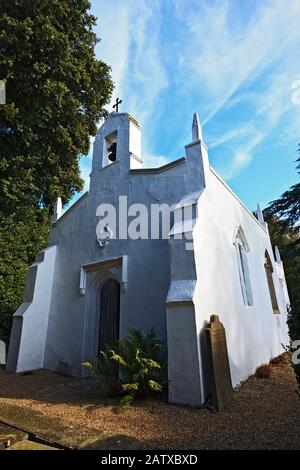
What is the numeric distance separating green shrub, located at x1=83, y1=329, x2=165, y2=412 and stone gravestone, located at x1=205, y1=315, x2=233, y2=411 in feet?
3.39

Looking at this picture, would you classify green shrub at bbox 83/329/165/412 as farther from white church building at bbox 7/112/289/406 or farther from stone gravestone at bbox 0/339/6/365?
stone gravestone at bbox 0/339/6/365

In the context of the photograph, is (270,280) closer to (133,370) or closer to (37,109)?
(133,370)

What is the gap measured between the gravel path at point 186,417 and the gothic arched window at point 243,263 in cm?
255

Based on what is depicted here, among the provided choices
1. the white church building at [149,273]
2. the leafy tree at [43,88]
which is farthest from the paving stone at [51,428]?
the leafy tree at [43,88]

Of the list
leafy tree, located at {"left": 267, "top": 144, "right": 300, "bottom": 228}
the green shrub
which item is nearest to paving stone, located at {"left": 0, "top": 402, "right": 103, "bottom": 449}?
the green shrub

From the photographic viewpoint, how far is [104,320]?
28.6 feet

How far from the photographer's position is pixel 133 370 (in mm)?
5496

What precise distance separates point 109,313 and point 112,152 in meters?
5.79

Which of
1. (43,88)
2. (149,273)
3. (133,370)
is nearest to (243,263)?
→ (149,273)

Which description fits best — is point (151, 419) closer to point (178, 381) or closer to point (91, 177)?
point (178, 381)

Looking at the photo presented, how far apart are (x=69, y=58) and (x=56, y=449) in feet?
43.3

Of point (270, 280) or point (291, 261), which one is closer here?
point (270, 280)

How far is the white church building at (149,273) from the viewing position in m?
5.82

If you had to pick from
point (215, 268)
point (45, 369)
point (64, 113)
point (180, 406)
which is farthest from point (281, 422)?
point (64, 113)
